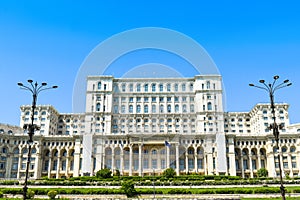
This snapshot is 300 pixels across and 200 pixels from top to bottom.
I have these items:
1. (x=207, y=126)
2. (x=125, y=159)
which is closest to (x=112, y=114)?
(x=125, y=159)

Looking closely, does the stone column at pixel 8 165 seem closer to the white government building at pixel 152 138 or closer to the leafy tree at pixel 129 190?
the white government building at pixel 152 138

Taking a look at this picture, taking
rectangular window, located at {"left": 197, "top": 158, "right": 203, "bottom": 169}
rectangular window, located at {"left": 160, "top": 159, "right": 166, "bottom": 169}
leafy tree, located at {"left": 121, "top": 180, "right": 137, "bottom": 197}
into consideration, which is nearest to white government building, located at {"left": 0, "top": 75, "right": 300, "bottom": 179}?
rectangular window, located at {"left": 160, "top": 159, "right": 166, "bottom": 169}

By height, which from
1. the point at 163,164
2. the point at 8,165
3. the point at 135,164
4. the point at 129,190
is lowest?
the point at 129,190

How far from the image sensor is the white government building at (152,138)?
76.9 meters

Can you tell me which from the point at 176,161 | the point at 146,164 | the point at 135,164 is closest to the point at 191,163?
the point at 176,161

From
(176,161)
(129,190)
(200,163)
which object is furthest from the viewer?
(200,163)

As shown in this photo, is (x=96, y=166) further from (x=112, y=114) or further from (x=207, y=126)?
(x=207, y=126)

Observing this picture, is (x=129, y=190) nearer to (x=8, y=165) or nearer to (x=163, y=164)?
(x=163, y=164)

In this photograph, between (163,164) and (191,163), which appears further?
(191,163)

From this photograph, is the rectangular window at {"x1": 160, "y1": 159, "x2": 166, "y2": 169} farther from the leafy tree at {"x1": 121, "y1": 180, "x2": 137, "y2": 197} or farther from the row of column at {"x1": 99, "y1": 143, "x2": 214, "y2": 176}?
the leafy tree at {"x1": 121, "y1": 180, "x2": 137, "y2": 197}

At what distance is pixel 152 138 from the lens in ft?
256

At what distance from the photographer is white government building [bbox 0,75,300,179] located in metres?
76.9

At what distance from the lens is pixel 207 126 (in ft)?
281

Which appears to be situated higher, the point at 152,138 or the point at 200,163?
the point at 152,138
